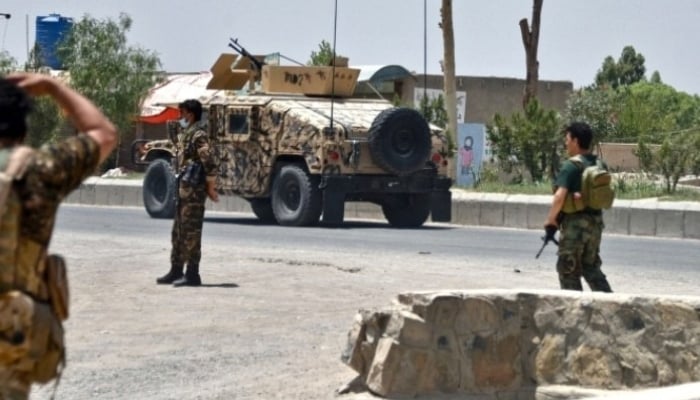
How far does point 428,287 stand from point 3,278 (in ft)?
28.9

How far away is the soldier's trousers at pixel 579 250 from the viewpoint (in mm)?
10062

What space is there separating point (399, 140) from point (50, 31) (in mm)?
33817

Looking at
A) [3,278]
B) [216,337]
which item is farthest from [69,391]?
[3,278]

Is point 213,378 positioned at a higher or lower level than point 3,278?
lower

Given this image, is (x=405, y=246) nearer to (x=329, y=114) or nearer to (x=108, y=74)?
(x=329, y=114)

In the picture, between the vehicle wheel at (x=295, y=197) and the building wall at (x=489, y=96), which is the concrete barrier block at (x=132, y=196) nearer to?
A: the vehicle wheel at (x=295, y=197)

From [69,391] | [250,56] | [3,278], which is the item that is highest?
[250,56]

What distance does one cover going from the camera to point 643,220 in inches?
848

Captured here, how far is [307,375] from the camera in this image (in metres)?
9.19

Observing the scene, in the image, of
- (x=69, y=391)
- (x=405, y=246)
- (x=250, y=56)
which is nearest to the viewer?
(x=69, y=391)

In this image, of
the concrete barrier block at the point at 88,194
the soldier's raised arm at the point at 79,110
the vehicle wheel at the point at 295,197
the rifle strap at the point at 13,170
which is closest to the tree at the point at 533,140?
the vehicle wheel at the point at 295,197

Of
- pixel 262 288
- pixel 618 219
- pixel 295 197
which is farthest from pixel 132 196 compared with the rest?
pixel 262 288

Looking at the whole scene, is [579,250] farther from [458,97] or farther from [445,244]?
[458,97]

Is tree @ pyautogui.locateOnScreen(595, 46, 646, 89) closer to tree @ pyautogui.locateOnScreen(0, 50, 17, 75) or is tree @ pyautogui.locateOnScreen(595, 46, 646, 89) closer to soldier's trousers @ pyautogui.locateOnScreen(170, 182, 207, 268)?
tree @ pyautogui.locateOnScreen(0, 50, 17, 75)
